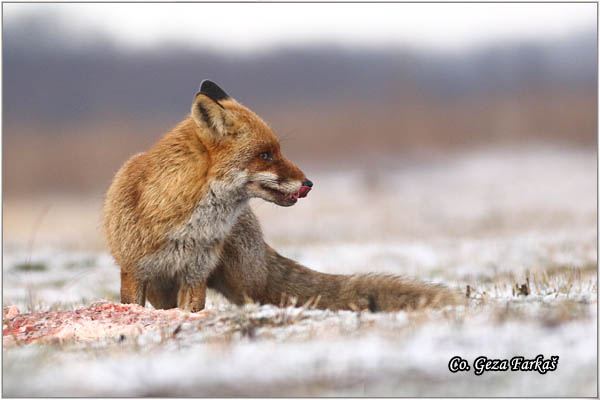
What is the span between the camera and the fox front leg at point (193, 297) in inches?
269

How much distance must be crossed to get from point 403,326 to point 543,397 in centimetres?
133

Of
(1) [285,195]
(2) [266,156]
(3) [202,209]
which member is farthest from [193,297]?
(2) [266,156]

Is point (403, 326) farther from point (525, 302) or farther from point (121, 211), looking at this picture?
point (121, 211)

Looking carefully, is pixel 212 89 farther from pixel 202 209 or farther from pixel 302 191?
pixel 302 191

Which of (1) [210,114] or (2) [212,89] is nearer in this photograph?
(1) [210,114]

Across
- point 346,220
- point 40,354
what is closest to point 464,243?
point 346,220

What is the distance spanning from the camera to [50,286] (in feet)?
39.2

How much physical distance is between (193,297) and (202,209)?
1036mm

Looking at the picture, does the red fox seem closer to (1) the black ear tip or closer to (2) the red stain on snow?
(1) the black ear tip

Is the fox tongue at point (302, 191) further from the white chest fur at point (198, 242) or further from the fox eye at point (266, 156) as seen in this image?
the white chest fur at point (198, 242)

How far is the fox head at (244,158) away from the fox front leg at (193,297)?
120cm

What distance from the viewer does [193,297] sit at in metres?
6.84

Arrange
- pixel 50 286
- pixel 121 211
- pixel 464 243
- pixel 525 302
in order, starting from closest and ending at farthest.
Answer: pixel 525 302
pixel 121 211
pixel 50 286
pixel 464 243

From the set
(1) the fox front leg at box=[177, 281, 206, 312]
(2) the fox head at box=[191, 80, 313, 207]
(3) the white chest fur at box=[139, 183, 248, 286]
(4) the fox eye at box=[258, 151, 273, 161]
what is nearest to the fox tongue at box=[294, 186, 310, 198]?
(2) the fox head at box=[191, 80, 313, 207]
